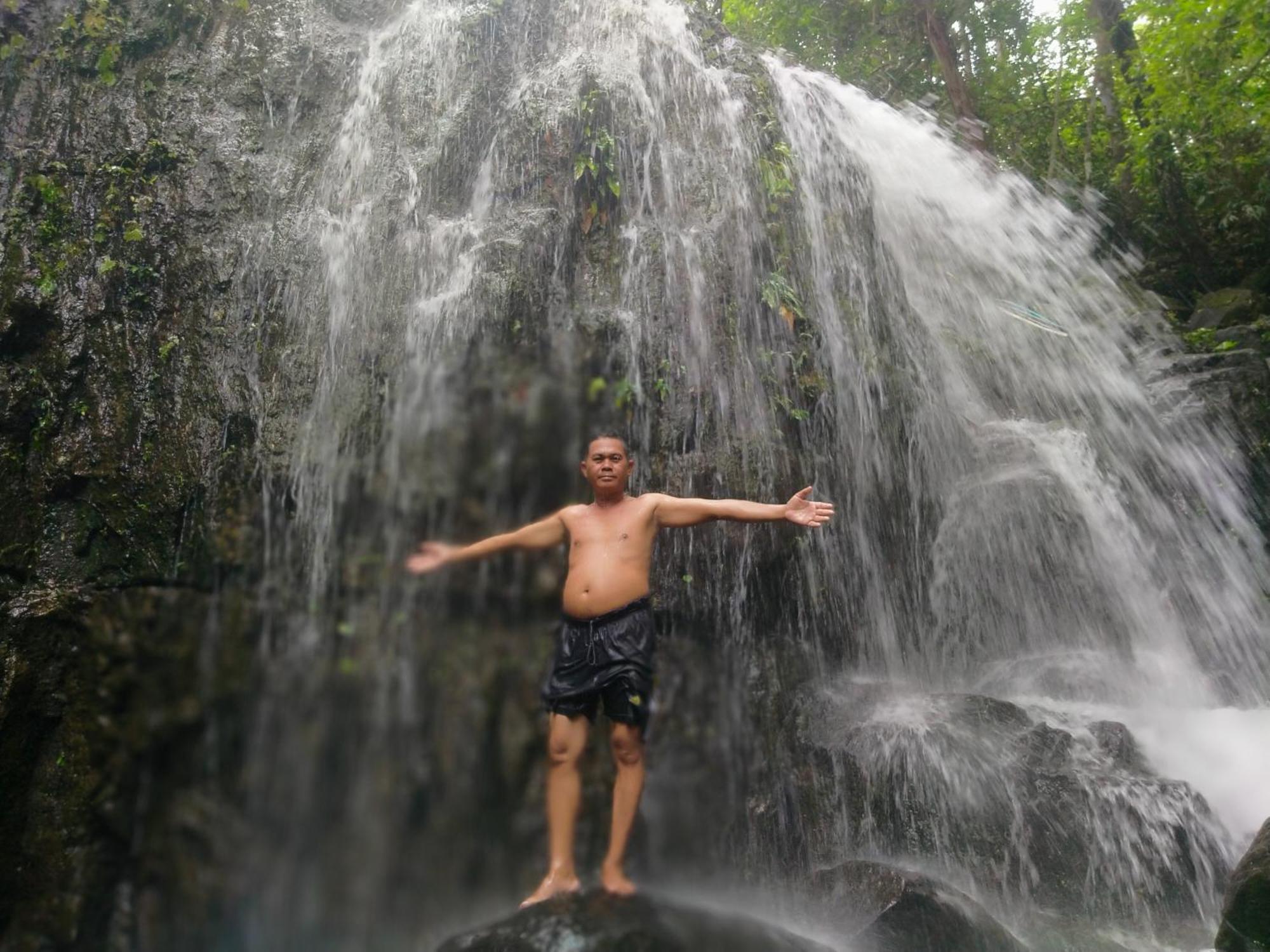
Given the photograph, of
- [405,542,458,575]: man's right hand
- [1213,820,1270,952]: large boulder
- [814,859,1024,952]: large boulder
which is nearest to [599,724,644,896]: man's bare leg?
[405,542,458,575]: man's right hand

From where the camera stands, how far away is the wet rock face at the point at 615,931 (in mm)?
2814

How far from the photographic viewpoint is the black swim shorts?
341cm

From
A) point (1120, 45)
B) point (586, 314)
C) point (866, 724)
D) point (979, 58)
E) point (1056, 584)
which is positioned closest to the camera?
point (866, 724)

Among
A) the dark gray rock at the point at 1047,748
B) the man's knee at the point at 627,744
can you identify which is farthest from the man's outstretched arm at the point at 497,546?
the dark gray rock at the point at 1047,748

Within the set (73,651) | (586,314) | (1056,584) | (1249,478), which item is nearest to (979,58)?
(1249,478)

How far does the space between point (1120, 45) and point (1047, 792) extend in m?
11.6

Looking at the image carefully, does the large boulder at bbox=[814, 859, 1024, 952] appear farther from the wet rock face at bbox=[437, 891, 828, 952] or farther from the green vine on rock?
the green vine on rock

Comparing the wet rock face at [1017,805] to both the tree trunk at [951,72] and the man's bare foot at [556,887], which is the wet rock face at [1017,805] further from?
the tree trunk at [951,72]

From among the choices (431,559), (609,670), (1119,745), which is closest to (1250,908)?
(1119,745)

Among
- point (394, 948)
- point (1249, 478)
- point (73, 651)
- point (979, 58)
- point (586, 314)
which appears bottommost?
point (394, 948)

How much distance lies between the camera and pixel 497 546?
3830mm

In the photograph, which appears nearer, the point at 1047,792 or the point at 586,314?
the point at 1047,792

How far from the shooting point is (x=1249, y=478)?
25.3 ft

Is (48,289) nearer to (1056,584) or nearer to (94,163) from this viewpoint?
(94,163)
